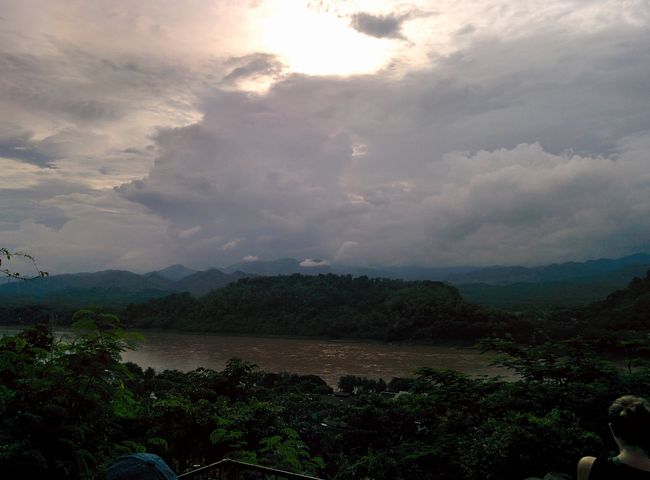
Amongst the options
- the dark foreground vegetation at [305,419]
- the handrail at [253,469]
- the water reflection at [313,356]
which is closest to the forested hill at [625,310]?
the water reflection at [313,356]

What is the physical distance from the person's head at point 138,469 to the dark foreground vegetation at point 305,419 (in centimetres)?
152

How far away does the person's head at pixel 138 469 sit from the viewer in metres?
1.67

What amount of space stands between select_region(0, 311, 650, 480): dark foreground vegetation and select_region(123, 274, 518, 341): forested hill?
33264 millimetres

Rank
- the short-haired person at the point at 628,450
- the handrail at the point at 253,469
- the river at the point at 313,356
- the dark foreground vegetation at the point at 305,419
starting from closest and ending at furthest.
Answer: the short-haired person at the point at 628,450 < the handrail at the point at 253,469 < the dark foreground vegetation at the point at 305,419 < the river at the point at 313,356

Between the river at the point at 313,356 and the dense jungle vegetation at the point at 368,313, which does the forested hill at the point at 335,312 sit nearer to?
the dense jungle vegetation at the point at 368,313

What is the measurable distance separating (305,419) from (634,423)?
13.0m

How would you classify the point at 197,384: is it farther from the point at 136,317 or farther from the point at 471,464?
the point at 136,317

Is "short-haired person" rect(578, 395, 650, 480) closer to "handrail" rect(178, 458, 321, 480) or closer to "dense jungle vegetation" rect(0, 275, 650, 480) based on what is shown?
"handrail" rect(178, 458, 321, 480)

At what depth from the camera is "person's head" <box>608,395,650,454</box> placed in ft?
6.56

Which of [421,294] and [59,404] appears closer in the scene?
[59,404]

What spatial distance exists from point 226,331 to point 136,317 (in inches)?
499

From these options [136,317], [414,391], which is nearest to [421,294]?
[136,317]

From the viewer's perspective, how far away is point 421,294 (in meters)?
54.2

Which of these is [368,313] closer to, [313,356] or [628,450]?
[313,356]
